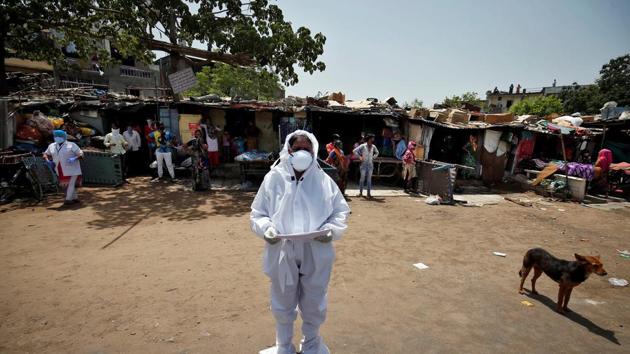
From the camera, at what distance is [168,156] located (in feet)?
33.9

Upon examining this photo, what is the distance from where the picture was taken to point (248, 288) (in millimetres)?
3945

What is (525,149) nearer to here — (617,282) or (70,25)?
(617,282)

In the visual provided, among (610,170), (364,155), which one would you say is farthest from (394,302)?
(610,170)

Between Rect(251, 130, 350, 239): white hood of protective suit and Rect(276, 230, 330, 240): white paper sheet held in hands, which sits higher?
Rect(251, 130, 350, 239): white hood of protective suit

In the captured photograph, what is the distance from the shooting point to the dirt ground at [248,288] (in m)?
3.03

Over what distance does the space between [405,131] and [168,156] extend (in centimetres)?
897

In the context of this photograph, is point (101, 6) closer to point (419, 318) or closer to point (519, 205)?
point (419, 318)

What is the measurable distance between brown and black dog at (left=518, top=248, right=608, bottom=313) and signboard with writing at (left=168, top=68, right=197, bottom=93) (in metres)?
10.3

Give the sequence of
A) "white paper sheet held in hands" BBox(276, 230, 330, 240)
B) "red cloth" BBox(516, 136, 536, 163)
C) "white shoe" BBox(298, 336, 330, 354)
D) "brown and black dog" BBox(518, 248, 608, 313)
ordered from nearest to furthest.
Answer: "white paper sheet held in hands" BBox(276, 230, 330, 240)
"white shoe" BBox(298, 336, 330, 354)
"brown and black dog" BBox(518, 248, 608, 313)
"red cloth" BBox(516, 136, 536, 163)

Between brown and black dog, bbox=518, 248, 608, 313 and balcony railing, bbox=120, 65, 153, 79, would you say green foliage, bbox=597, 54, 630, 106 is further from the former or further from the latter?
balcony railing, bbox=120, 65, 153, 79

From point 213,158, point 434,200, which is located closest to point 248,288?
point 434,200

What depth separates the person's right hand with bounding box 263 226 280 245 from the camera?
89.6 inches

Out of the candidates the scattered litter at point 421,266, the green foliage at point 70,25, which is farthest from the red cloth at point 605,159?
the green foliage at point 70,25

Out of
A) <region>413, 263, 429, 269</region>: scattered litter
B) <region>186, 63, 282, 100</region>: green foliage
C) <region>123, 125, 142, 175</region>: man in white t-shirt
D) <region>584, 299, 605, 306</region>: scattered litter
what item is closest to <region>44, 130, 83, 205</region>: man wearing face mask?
<region>123, 125, 142, 175</region>: man in white t-shirt
